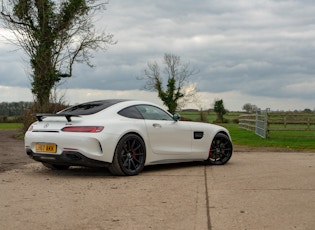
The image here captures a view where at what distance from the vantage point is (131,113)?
8.88 meters

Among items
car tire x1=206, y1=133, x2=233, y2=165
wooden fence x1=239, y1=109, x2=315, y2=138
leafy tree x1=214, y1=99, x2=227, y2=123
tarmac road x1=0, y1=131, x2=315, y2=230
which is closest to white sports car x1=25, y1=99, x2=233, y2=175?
tarmac road x1=0, y1=131, x2=315, y2=230

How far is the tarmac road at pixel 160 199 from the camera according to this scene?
493 centimetres

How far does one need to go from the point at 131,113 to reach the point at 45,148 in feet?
5.60

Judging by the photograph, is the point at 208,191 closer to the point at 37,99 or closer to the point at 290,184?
the point at 290,184

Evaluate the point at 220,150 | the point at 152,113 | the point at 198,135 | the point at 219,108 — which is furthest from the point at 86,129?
the point at 219,108

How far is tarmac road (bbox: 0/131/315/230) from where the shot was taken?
4930 millimetres

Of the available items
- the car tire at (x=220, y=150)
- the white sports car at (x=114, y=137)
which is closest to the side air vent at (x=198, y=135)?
the white sports car at (x=114, y=137)

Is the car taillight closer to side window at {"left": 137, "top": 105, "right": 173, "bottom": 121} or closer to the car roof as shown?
the car roof

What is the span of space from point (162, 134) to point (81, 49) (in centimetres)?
2024

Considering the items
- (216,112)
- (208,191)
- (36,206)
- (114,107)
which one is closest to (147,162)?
(114,107)

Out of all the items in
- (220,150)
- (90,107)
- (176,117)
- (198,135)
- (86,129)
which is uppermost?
(90,107)

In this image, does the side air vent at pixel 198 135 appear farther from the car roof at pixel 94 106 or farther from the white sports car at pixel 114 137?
the car roof at pixel 94 106

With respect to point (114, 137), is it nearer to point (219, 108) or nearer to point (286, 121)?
point (286, 121)

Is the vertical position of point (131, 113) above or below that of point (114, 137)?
above
